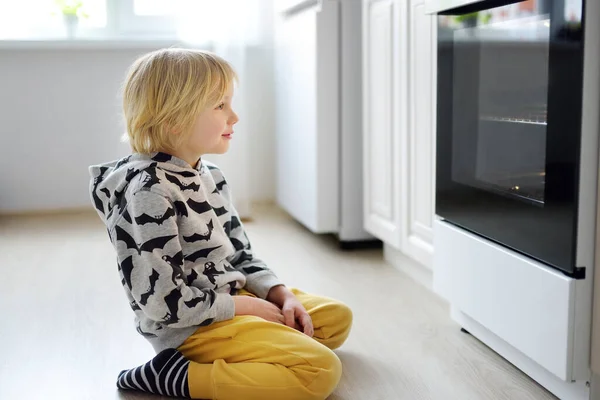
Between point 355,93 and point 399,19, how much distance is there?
0.47m

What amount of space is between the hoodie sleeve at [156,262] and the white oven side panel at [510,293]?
538mm

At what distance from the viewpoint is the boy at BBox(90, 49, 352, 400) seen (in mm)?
1312

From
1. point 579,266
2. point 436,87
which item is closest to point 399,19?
point 436,87

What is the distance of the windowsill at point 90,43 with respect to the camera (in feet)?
10.2

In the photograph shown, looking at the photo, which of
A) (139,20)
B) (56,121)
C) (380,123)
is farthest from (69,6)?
(380,123)

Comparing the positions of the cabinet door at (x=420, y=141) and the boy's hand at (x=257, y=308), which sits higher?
the cabinet door at (x=420, y=141)

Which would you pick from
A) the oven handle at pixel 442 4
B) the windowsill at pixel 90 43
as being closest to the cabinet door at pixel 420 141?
the oven handle at pixel 442 4

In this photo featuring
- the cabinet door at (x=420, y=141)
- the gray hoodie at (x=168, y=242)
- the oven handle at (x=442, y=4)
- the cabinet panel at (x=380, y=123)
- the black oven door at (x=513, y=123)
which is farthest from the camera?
the cabinet panel at (x=380, y=123)

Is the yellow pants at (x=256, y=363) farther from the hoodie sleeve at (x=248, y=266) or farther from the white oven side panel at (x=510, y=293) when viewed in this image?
the white oven side panel at (x=510, y=293)

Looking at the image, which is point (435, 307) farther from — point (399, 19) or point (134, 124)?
point (134, 124)

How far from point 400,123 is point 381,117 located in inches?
6.5

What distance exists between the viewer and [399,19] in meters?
2.06

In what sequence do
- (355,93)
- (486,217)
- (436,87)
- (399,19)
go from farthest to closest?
(355,93) < (399,19) < (436,87) < (486,217)

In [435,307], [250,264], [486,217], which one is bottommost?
[435,307]
